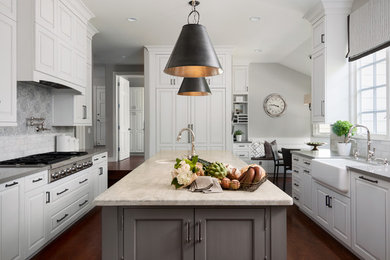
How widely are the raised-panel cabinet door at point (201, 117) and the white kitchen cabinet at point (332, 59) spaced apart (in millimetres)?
2397

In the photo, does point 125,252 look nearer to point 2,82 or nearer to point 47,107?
point 2,82

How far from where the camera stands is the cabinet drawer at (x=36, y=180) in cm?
244

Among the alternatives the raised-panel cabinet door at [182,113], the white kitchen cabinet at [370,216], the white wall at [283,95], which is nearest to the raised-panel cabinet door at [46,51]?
the raised-panel cabinet door at [182,113]

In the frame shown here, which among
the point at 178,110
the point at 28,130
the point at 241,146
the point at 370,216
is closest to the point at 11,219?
the point at 28,130

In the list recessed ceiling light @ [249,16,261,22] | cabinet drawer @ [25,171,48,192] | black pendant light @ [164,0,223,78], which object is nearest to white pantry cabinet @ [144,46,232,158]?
recessed ceiling light @ [249,16,261,22]

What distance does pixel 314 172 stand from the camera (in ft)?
11.0

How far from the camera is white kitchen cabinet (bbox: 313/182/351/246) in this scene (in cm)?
274

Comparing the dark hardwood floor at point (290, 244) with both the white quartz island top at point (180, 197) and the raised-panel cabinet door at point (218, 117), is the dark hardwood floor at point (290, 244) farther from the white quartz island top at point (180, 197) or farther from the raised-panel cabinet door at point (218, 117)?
the raised-panel cabinet door at point (218, 117)

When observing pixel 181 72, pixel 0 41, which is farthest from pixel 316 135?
pixel 0 41

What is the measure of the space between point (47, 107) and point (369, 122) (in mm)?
4400

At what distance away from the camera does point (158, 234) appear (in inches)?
58.3

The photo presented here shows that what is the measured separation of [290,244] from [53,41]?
11.8 feet

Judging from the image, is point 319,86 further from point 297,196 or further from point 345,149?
point 297,196

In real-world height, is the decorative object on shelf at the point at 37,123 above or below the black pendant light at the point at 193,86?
Result: below
